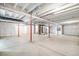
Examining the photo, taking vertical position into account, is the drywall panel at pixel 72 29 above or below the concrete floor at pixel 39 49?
above

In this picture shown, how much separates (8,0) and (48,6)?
291 cm

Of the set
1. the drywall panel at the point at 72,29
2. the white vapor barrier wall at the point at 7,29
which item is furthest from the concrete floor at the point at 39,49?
the drywall panel at the point at 72,29

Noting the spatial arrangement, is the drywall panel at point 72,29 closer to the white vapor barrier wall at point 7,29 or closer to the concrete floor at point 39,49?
the concrete floor at point 39,49

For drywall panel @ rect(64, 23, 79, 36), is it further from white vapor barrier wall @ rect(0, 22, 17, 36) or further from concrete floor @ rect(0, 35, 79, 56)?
white vapor barrier wall @ rect(0, 22, 17, 36)

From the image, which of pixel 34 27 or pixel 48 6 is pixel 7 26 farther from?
pixel 48 6

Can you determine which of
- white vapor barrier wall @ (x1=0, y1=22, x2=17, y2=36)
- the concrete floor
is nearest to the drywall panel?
the concrete floor

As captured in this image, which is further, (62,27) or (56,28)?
(56,28)

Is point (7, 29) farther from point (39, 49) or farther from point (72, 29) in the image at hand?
point (72, 29)

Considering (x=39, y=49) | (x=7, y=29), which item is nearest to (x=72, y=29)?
(x=7, y=29)

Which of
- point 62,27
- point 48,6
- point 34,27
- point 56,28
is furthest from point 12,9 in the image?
point 56,28

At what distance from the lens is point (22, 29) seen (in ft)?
42.5

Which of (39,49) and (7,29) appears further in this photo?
(7,29)

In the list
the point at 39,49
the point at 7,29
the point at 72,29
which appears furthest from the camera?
the point at 72,29

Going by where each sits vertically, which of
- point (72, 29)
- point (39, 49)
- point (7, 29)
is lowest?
point (39, 49)
